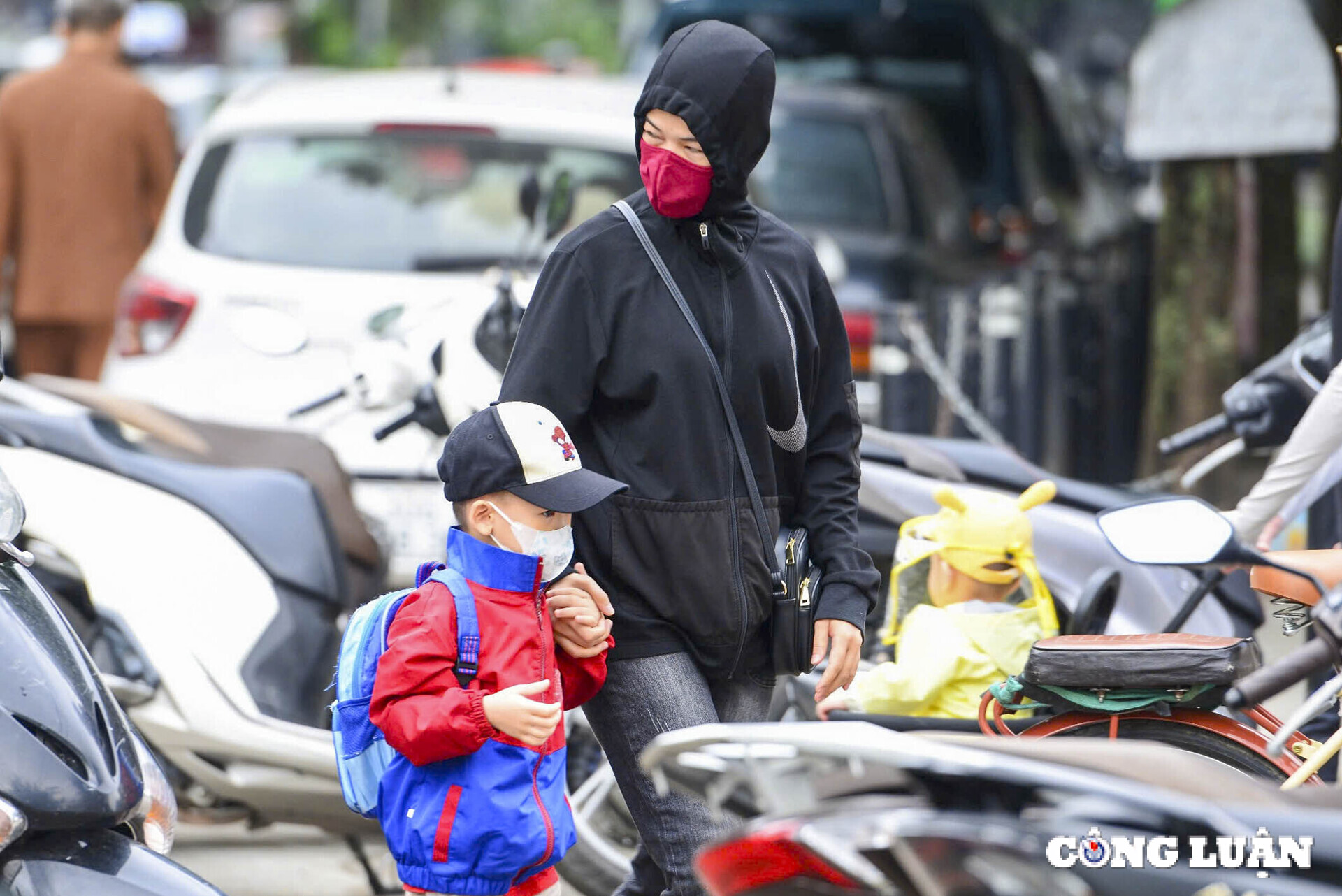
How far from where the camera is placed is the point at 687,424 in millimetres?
3020

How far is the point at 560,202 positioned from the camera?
489 cm

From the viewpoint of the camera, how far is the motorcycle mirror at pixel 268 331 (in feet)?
15.1

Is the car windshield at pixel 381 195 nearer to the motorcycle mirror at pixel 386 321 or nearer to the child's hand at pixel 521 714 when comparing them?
the motorcycle mirror at pixel 386 321

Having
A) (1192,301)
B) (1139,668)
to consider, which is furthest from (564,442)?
(1192,301)

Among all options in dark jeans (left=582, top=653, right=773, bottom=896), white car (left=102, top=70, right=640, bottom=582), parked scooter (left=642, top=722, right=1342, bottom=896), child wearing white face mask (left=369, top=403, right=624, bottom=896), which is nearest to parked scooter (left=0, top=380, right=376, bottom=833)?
white car (left=102, top=70, right=640, bottom=582)

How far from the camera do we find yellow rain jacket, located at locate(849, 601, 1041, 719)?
372 cm

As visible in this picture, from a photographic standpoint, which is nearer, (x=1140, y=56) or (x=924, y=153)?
(x=1140, y=56)

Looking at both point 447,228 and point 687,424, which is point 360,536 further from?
point 687,424

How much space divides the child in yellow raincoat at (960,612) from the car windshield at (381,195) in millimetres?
2219

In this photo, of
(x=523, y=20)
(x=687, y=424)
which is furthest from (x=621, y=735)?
(x=523, y=20)

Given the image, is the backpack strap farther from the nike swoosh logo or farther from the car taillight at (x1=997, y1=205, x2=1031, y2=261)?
the car taillight at (x1=997, y1=205, x2=1031, y2=261)

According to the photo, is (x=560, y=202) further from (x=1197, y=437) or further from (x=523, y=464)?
(x=523, y=464)

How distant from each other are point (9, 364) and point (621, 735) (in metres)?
7.91

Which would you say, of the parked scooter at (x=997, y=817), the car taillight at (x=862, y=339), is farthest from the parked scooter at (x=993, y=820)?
the car taillight at (x=862, y=339)
